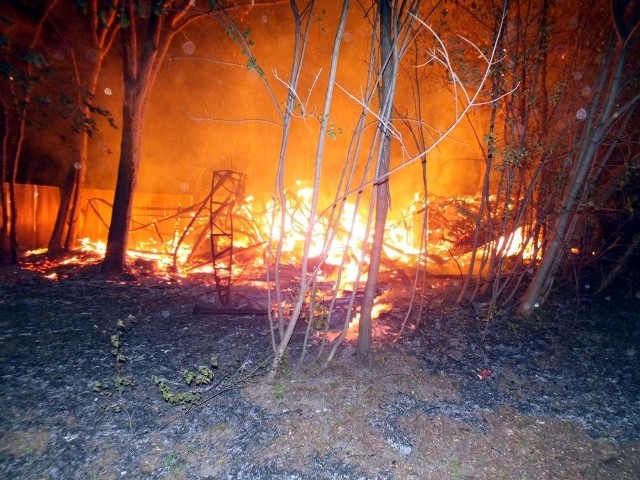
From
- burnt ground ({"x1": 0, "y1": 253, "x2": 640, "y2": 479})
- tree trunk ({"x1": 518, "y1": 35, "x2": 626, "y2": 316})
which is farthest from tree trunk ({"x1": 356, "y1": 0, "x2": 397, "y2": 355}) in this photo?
tree trunk ({"x1": 518, "y1": 35, "x2": 626, "y2": 316})

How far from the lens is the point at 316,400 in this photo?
400 centimetres

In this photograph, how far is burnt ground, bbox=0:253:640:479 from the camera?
3191 mm

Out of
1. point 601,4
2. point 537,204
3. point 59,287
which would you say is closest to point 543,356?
point 537,204

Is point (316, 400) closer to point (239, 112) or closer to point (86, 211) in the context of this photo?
point (86, 211)

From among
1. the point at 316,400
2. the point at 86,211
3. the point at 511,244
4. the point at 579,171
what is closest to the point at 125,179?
the point at 86,211

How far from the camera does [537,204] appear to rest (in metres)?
6.46

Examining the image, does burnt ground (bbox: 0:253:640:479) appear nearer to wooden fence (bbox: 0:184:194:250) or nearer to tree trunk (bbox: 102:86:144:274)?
tree trunk (bbox: 102:86:144:274)

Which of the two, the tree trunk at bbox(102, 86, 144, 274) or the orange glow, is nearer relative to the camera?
the orange glow

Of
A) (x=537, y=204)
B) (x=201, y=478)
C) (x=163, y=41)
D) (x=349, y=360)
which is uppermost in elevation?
(x=163, y=41)

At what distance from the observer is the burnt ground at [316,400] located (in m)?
3.19

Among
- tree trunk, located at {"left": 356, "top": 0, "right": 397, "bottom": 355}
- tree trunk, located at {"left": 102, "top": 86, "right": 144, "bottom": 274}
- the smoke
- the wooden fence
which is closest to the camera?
tree trunk, located at {"left": 356, "top": 0, "right": 397, "bottom": 355}

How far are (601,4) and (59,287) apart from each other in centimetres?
1133

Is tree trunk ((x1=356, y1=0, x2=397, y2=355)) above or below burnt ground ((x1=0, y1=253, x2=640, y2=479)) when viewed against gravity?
above

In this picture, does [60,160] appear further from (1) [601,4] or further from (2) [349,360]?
(1) [601,4]
